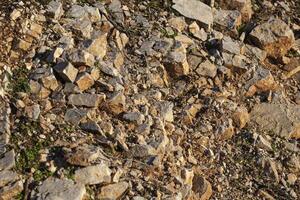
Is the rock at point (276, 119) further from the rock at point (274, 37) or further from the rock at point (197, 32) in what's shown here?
the rock at point (197, 32)

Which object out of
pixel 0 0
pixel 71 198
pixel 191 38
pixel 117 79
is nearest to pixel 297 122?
pixel 191 38

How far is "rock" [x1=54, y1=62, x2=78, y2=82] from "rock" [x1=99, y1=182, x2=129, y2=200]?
4.39 ft

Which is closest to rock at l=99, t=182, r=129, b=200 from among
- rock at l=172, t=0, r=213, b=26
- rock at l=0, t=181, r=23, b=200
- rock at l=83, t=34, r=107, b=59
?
rock at l=0, t=181, r=23, b=200

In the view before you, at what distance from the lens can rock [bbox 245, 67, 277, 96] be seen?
7.69 m

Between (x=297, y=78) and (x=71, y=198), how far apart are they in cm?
403

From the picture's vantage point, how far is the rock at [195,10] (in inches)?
316

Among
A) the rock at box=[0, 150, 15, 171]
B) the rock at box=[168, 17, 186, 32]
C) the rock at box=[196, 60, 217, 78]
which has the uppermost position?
the rock at box=[168, 17, 186, 32]

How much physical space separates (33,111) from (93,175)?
0.97 m

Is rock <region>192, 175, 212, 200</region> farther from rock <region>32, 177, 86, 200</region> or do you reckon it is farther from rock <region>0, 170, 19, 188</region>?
rock <region>0, 170, 19, 188</region>

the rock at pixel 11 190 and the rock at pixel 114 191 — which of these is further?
the rock at pixel 114 191

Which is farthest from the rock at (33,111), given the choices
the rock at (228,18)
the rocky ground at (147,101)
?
the rock at (228,18)

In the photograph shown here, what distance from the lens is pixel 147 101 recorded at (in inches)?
267

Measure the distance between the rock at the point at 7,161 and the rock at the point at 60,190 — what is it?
0.36 meters

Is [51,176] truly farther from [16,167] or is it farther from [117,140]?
[117,140]
